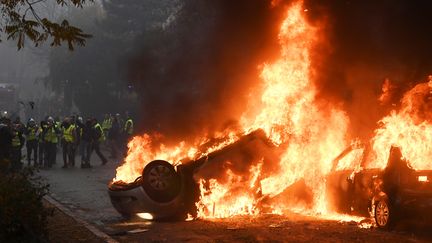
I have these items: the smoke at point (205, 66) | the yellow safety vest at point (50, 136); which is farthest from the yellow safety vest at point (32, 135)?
the smoke at point (205, 66)

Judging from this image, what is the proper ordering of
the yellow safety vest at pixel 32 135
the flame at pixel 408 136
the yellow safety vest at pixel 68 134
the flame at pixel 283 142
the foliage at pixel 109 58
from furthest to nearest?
1. the foliage at pixel 109 58
2. the yellow safety vest at pixel 32 135
3. the yellow safety vest at pixel 68 134
4. the flame at pixel 408 136
5. the flame at pixel 283 142

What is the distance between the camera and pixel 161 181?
10.5 metres

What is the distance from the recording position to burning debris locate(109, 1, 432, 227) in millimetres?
10438

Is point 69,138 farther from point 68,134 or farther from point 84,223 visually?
point 84,223

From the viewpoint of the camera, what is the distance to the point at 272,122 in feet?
39.9

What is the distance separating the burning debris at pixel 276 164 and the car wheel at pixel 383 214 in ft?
0.05

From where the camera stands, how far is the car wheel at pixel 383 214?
9.45 meters

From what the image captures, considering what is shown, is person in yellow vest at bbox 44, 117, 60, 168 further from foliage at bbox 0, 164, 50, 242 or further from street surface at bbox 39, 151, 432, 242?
foliage at bbox 0, 164, 50, 242

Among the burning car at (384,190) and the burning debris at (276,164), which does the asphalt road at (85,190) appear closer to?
the burning debris at (276,164)

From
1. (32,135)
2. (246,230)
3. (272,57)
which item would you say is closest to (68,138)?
(32,135)

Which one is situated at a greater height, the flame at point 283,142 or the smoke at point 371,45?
the smoke at point 371,45

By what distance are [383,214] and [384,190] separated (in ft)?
1.30

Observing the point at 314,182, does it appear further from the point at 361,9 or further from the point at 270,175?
the point at 361,9

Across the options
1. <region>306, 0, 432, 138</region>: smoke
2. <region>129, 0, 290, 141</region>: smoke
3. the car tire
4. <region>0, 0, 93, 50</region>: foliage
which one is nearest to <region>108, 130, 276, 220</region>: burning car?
<region>129, 0, 290, 141</region>: smoke
